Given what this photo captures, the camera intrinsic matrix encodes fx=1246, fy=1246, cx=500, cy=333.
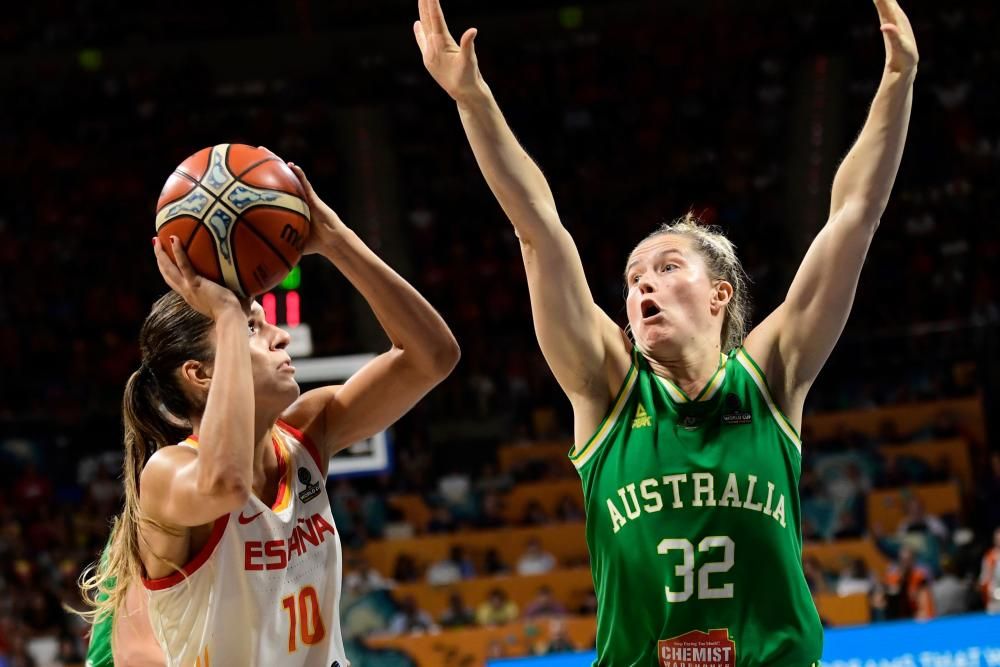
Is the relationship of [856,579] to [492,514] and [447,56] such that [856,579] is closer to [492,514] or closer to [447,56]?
[492,514]

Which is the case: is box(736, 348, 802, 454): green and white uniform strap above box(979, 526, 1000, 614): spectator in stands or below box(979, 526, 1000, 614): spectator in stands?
above

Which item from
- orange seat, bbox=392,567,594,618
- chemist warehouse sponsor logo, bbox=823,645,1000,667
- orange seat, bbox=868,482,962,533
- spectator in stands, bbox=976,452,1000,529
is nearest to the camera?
chemist warehouse sponsor logo, bbox=823,645,1000,667

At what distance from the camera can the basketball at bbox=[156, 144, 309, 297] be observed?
2.86m

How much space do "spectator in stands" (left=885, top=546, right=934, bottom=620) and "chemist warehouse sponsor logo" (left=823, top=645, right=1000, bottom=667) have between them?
143 cm

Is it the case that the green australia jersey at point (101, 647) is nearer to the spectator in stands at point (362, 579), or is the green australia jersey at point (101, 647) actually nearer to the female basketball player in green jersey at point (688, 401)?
the female basketball player in green jersey at point (688, 401)

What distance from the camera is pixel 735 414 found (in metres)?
3.08

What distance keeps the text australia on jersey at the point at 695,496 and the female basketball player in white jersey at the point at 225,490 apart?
0.73m

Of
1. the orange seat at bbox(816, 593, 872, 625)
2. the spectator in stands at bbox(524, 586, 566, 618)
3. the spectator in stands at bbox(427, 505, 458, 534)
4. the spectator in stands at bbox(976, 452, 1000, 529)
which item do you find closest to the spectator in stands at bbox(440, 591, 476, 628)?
the spectator in stands at bbox(524, 586, 566, 618)

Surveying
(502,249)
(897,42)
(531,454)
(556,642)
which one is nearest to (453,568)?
(531,454)

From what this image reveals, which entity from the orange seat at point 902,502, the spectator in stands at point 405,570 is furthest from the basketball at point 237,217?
the orange seat at point 902,502

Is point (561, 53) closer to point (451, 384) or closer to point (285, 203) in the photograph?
point (451, 384)

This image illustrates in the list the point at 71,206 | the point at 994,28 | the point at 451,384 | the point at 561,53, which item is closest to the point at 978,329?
the point at 451,384

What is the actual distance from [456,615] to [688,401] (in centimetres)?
755

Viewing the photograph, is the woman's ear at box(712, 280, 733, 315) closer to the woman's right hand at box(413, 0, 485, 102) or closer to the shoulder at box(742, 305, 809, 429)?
the shoulder at box(742, 305, 809, 429)
